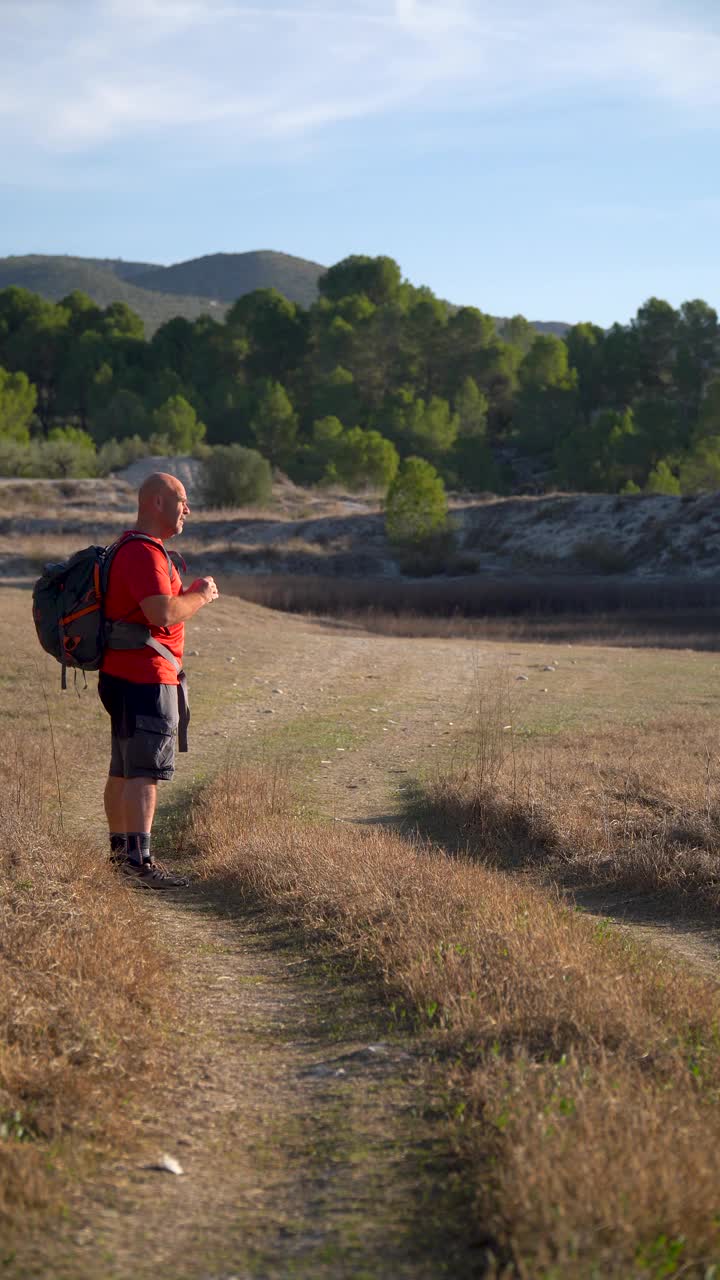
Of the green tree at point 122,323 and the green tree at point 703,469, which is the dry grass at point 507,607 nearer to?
the green tree at point 703,469

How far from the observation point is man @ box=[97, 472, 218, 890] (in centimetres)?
599

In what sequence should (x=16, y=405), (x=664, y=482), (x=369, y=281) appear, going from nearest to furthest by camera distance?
1. (x=664, y=482)
2. (x=16, y=405)
3. (x=369, y=281)

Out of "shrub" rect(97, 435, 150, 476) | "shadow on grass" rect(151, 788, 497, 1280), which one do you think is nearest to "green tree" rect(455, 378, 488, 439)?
"shrub" rect(97, 435, 150, 476)

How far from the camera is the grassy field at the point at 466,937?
2.90 metres

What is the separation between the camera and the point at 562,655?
22.3 meters

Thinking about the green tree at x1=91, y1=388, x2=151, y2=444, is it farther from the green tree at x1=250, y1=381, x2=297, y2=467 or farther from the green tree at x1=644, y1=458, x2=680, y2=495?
the green tree at x1=644, y1=458, x2=680, y2=495

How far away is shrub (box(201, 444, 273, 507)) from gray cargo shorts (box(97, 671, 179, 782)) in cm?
5509

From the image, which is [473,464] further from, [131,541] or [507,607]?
[131,541]

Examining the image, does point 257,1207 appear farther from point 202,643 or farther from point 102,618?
point 202,643

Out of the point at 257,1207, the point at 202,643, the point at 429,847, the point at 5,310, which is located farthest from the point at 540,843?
the point at 5,310

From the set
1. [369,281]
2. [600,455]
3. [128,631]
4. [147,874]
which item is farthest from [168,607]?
[369,281]

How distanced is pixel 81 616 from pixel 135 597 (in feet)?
0.96

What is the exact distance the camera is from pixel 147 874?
6379mm

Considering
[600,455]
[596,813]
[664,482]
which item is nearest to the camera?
[596,813]
